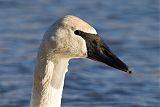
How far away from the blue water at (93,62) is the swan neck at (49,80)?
3.52 meters

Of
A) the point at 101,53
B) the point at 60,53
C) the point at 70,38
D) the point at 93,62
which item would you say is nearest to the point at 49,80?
the point at 60,53

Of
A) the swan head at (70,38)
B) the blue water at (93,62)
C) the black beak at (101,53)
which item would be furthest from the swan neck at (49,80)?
the blue water at (93,62)

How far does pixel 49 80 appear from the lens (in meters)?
7.14

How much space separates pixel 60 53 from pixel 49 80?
30 cm

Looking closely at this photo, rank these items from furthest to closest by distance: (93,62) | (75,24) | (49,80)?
(93,62) → (49,80) → (75,24)

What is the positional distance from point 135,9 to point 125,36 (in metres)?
1.95

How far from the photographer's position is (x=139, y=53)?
43.0 ft

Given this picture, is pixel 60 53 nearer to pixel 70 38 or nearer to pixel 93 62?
pixel 70 38

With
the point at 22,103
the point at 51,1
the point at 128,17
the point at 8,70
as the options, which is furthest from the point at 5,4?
the point at 22,103

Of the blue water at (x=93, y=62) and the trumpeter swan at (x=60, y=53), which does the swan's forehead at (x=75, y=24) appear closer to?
the trumpeter swan at (x=60, y=53)

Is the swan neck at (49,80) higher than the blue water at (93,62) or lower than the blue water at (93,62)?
lower

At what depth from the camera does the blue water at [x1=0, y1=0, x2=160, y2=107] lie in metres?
11.2

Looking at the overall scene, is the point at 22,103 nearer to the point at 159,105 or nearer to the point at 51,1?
the point at 159,105

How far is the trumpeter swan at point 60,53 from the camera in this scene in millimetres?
7008
